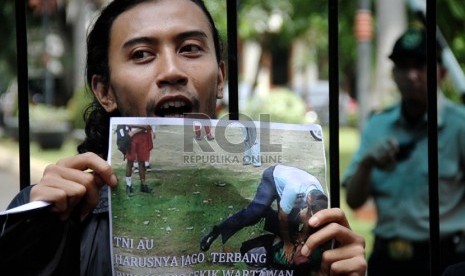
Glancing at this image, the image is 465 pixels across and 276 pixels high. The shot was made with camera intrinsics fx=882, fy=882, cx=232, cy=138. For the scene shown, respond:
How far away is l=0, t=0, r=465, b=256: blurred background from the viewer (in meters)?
10.5

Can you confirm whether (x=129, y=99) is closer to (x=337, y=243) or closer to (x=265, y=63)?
(x=337, y=243)

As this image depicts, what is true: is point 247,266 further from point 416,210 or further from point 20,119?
point 416,210

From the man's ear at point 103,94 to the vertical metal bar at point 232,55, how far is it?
32 centimetres

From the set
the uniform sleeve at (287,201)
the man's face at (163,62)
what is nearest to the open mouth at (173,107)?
the man's face at (163,62)

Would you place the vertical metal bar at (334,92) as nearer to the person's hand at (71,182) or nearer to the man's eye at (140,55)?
the man's eye at (140,55)

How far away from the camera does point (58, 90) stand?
97.9ft

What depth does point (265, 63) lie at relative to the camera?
41.2m

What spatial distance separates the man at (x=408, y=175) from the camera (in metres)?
3.93

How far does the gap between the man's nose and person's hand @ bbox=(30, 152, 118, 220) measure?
181 mm

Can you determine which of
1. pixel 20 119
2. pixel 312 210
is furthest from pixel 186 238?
pixel 20 119

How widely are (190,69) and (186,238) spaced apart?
0.29 m

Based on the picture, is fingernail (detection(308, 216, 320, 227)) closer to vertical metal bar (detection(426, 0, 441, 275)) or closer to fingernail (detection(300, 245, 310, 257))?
fingernail (detection(300, 245, 310, 257))

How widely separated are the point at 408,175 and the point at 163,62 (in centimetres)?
276

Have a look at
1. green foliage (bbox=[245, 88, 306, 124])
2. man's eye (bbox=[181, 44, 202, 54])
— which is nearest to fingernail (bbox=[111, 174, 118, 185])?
man's eye (bbox=[181, 44, 202, 54])
